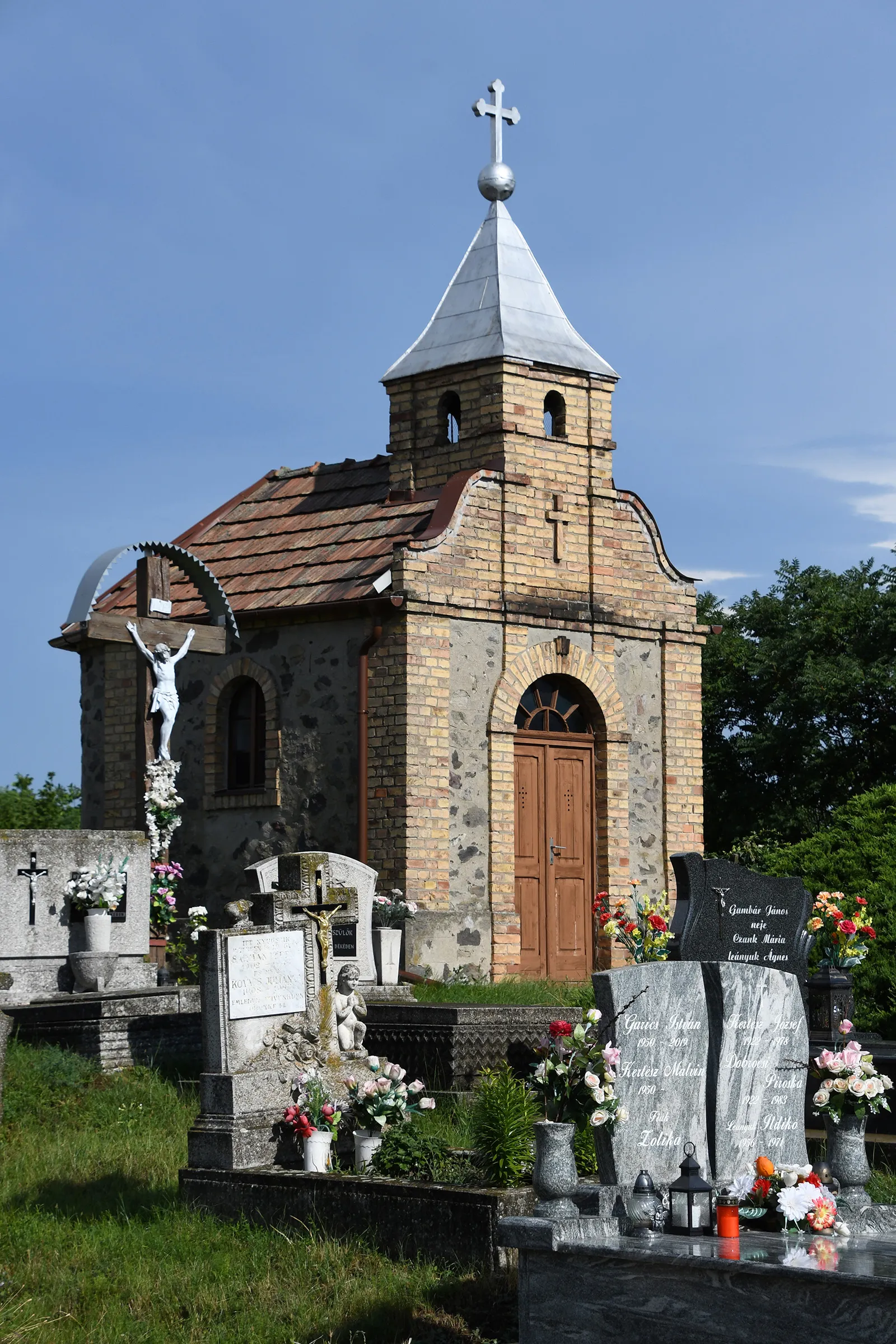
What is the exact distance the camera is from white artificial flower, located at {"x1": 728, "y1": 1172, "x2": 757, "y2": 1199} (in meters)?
7.84

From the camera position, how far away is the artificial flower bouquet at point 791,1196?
7.51 metres

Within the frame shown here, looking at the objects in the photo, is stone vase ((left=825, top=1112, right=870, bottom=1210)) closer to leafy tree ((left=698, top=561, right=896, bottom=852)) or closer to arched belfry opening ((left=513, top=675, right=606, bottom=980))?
arched belfry opening ((left=513, top=675, right=606, bottom=980))


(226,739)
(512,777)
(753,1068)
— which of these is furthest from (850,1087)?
(226,739)

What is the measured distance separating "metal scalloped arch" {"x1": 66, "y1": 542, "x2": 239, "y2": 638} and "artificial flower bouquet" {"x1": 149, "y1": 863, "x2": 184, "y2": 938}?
251 centimetres

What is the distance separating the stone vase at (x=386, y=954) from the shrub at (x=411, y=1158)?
22.0 ft

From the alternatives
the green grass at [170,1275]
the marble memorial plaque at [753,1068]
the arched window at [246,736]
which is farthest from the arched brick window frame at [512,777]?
the marble memorial plaque at [753,1068]

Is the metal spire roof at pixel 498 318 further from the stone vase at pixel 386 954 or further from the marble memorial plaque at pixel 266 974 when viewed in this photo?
the marble memorial plaque at pixel 266 974

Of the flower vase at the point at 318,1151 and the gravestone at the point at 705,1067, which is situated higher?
the gravestone at the point at 705,1067

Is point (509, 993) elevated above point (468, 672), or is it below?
below

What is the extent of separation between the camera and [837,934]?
44.0 feet

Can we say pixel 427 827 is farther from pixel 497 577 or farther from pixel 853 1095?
pixel 853 1095

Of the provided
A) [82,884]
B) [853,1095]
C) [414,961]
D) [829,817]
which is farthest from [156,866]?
[829,817]

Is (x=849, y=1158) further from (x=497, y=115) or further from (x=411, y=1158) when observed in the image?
(x=497, y=115)

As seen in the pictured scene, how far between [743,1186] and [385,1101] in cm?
291
